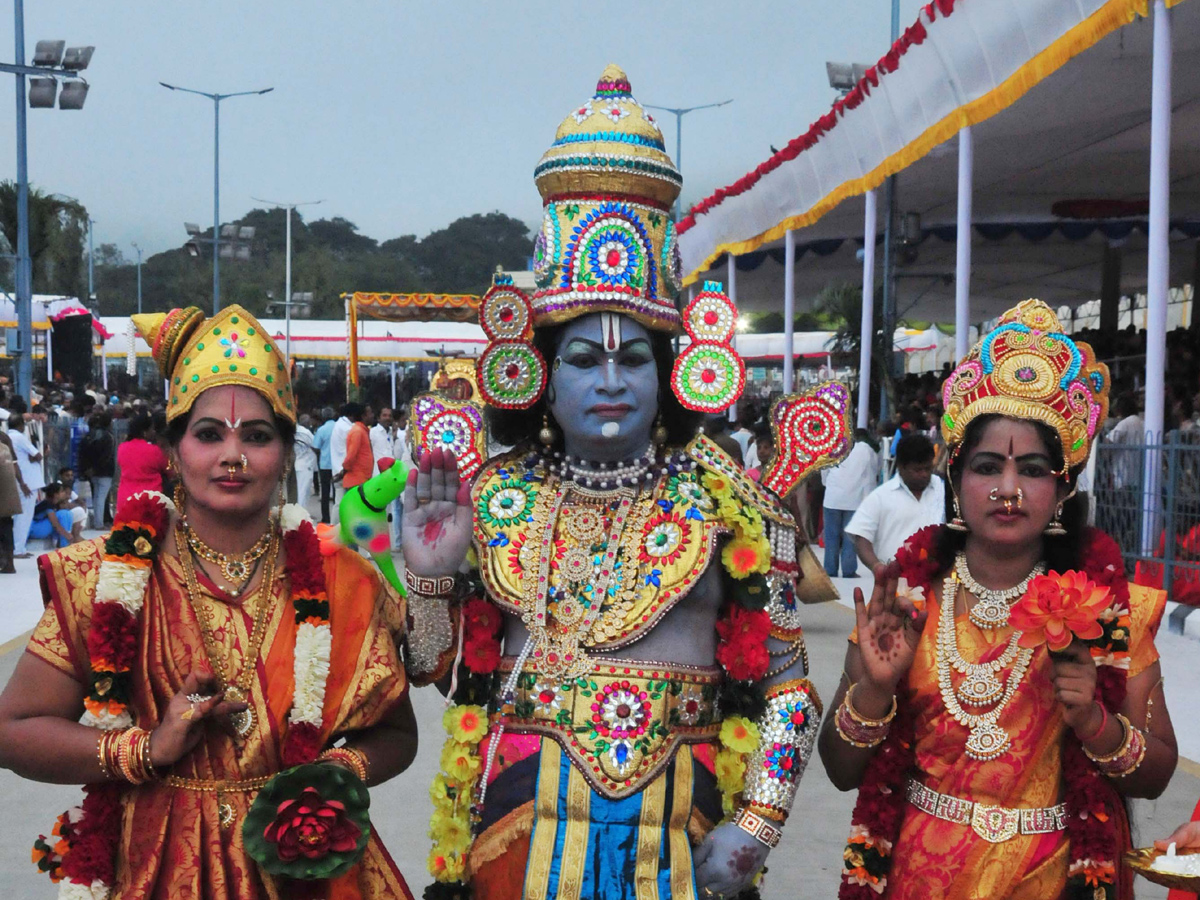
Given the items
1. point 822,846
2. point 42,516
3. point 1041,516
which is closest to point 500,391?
point 1041,516

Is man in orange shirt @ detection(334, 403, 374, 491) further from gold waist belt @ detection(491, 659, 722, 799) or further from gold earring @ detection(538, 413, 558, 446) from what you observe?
gold waist belt @ detection(491, 659, 722, 799)

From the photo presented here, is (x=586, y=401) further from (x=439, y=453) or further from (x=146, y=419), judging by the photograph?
(x=146, y=419)

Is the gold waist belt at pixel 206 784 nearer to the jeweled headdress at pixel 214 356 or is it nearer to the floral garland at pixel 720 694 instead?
the floral garland at pixel 720 694

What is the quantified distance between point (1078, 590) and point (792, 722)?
2.36 feet

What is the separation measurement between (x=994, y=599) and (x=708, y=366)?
0.81 meters

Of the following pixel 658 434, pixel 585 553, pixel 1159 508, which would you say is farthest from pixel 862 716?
pixel 1159 508

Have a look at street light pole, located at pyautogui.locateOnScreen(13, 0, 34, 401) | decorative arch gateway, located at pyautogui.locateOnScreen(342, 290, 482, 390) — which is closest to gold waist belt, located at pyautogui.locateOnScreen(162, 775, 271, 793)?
street light pole, located at pyautogui.locateOnScreen(13, 0, 34, 401)

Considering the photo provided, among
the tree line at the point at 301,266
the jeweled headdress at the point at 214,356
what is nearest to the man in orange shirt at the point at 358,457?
the jeweled headdress at the point at 214,356

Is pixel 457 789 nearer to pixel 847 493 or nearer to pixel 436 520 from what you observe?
pixel 436 520

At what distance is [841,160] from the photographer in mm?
13258

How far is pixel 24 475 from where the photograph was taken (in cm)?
1306

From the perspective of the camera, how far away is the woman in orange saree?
2646mm

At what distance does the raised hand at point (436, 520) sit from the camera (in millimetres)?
2768

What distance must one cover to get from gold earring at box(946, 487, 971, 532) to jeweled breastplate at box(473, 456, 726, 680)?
497mm
